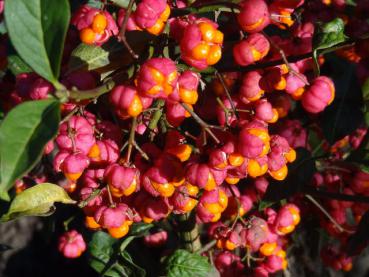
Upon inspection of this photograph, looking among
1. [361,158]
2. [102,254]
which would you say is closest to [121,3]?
[361,158]

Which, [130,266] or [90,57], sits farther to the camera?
[130,266]

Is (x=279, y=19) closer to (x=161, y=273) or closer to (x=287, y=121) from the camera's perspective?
(x=287, y=121)

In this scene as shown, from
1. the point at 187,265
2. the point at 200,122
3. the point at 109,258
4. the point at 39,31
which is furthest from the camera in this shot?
the point at 109,258

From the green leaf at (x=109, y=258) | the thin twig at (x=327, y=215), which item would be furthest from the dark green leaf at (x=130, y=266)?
the thin twig at (x=327, y=215)

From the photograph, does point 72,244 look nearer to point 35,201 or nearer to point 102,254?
point 102,254

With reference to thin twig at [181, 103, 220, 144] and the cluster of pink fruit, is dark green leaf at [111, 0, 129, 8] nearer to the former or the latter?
the cluster of pink fruit

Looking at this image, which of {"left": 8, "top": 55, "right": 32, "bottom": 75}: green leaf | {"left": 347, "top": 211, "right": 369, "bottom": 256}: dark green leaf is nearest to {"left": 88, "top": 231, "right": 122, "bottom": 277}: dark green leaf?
{"left": 8, "top": 55, "right": 32, "bottom": 75}: green leaf
